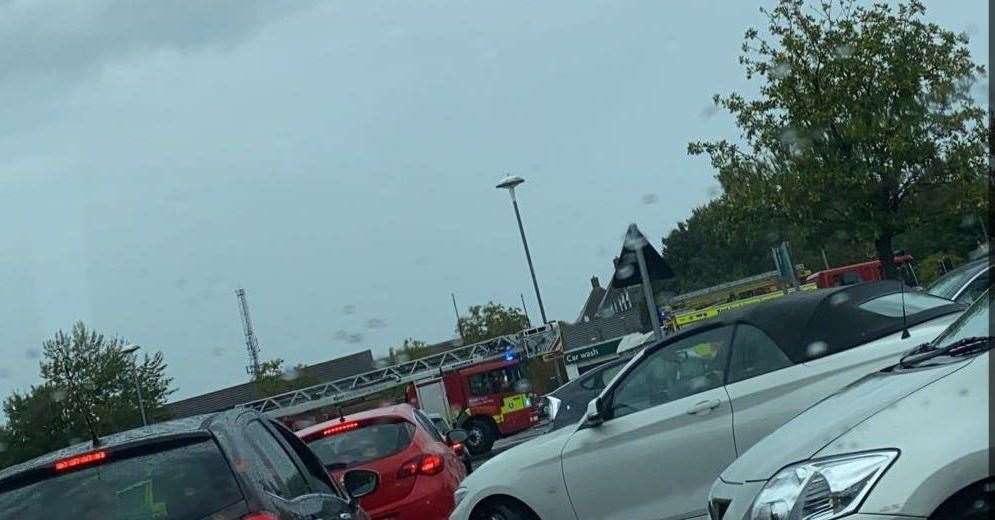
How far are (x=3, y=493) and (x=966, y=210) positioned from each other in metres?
19.1

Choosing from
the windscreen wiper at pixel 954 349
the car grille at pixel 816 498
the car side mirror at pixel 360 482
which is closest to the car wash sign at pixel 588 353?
the car side mirror at pixel 360 482

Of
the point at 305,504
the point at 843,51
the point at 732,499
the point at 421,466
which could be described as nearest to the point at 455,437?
the point at 421,466

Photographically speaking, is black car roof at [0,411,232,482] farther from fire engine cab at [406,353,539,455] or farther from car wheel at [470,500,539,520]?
fire engine cab at [406,353,539,455]

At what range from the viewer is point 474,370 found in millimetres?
40000

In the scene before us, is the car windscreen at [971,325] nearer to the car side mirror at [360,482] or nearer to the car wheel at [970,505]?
the car wheel at [970,505]

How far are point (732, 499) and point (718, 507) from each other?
22 cm

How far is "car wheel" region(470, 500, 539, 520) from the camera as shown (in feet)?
28.8

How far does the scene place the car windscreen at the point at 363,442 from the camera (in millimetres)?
10297

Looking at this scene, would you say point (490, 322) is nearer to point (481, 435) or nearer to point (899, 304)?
point (481, 435)

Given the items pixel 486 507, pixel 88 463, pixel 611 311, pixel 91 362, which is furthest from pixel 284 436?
pixel 611 311

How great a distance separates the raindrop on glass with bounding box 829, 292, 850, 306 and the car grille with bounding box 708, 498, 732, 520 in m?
2.70

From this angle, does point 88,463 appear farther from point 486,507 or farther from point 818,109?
point 818,109

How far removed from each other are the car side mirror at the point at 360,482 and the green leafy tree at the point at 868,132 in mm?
14944

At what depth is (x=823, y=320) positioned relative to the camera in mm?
7930
